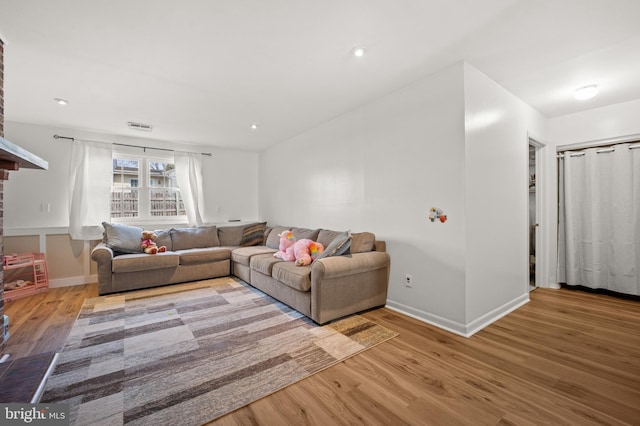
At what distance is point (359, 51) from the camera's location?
2238 millimetres

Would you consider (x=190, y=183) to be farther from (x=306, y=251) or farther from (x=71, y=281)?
(x=306, y=251)

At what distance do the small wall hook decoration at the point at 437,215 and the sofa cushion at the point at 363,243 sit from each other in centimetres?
71

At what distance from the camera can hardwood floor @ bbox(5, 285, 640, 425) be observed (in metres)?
1.53

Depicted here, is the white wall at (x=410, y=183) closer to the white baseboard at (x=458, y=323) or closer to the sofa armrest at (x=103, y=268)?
the white baseboard at (x=458, y=323)

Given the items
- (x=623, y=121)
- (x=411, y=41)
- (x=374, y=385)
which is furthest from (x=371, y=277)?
(x=623, y=121)

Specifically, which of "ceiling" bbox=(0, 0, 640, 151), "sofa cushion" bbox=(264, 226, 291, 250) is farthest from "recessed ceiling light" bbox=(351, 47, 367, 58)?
"sofa cushion" bbox=(264, 226, 291, 250)

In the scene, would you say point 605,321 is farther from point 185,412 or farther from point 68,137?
point 68,137

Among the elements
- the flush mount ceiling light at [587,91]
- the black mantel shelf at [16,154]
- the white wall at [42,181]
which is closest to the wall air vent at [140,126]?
the white wall at [42,181]

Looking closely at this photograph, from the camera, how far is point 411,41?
2.13 m

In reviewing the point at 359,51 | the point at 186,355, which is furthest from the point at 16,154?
the point at 359,51

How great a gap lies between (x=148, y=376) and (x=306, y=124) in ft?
11.5

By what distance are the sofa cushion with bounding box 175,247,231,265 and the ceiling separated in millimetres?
2066

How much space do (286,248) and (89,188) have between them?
10.9 feet

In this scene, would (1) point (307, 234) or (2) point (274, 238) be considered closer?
(1) point (307, 234)
